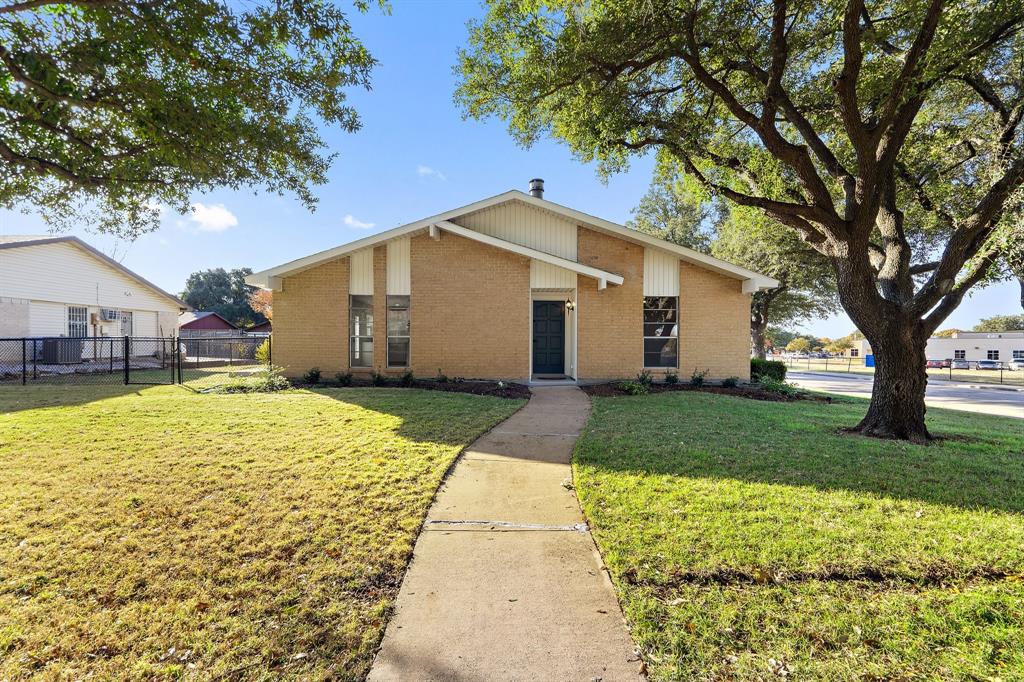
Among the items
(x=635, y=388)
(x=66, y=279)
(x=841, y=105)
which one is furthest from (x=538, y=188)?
(x=66, y=279)

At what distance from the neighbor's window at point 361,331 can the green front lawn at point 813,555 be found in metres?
8.60

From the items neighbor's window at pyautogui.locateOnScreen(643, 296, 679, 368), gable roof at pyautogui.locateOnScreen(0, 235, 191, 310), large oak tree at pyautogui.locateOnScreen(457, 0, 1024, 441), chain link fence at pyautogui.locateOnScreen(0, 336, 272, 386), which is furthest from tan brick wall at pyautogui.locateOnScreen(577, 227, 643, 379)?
gable roof at pyautogui.locateOnScreen(0, 235, 191, 310)

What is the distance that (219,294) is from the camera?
53.2 m

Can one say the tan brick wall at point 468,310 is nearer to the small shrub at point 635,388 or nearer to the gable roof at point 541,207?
the gable roof at point 541,207

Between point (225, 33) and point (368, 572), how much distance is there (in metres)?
6.85

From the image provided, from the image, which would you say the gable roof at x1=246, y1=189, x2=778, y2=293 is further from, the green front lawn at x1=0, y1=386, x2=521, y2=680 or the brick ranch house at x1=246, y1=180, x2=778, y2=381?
the green front lawn at x1=0, y1=386, x2=521, y2=680

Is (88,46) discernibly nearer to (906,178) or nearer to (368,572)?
(368,572)

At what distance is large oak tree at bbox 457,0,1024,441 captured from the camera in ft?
20.4

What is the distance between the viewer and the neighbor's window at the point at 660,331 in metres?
12.5

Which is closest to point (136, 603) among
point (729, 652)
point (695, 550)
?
point (729, 652)

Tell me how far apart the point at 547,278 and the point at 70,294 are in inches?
850

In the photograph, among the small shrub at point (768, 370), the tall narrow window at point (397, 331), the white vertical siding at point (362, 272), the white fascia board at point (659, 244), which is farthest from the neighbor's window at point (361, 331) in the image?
the small shrub at point (768, 370)

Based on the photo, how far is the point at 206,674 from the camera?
2.01 metres

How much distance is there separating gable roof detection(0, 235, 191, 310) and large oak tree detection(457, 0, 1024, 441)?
778 inches
